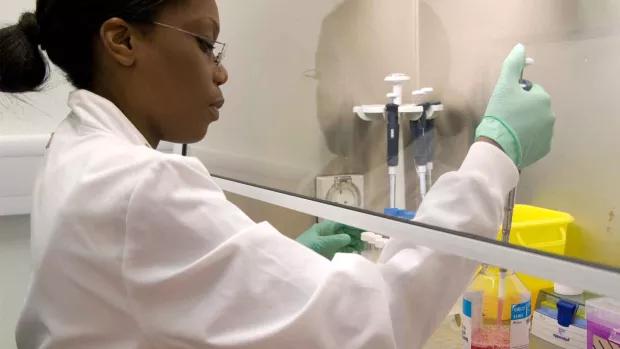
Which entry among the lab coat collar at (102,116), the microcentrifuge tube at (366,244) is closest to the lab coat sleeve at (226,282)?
the lab coat collar at (102,116)

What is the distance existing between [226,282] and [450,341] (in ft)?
1.98

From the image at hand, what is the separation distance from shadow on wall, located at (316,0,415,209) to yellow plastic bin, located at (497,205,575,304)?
1.05ft

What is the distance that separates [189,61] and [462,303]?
0.59 meters

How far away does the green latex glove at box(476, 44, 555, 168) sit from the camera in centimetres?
78

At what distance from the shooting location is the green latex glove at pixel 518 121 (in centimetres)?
78

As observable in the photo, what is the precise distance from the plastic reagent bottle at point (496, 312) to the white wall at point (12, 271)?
1.04 meters

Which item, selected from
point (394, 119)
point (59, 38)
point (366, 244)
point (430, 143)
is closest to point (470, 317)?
point (366, 244)

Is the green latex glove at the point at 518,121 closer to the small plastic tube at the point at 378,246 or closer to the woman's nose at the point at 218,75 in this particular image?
the small plastic tube at the point at 378,246

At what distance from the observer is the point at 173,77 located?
2.45 ft

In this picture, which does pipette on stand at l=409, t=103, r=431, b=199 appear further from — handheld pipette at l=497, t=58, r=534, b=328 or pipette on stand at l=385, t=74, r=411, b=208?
handheld pipette at l=497, t=58, r=534, b=328

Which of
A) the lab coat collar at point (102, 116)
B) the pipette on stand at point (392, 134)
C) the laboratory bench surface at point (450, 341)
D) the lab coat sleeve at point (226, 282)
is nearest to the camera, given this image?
the lab coat sleeve at point (226, 282)

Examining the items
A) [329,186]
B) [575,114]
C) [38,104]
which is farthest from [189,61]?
[38,104]

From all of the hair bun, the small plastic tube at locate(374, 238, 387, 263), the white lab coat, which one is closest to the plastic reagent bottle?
the small plastic tube at locate(374, 238, 387, 263)

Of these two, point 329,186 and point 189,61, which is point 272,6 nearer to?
point 329,186
